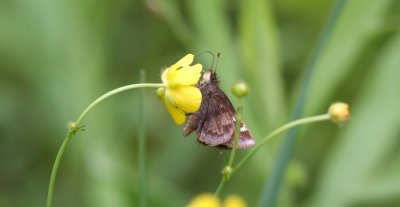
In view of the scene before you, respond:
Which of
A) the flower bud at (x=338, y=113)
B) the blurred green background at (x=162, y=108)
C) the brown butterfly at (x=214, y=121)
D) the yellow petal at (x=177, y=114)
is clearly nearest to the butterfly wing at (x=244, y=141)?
the brown butterfly at (x=214, y=121)

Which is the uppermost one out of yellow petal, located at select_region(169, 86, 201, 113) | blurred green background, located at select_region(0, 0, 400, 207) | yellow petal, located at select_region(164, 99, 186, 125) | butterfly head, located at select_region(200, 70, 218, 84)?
blurred green background, located at select_region(0, 0, 400, 207)

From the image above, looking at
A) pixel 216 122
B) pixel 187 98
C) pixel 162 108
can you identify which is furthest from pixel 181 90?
pixel 162 108

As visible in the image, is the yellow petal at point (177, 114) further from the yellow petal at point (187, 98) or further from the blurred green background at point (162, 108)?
the blurred green background at point (162, 108)

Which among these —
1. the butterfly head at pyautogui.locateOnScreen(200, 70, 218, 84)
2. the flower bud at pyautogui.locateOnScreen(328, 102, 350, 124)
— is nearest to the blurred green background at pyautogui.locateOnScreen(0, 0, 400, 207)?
the butterfly head at pyautogui.locateOnScreen(200, 70, 218, 84)

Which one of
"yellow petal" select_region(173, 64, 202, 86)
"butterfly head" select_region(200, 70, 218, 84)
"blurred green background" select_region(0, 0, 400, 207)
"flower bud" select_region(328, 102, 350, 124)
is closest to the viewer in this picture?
"flower bud" select_region(328, 102, 350, 124)

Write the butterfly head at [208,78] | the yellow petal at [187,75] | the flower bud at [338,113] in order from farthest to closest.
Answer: the butterfly head at [208,78] < the yellow petal at [187,75] < the flower bud at [338,113]

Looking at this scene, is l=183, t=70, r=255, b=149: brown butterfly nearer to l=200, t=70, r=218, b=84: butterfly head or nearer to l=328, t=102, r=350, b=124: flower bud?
l=200, t=70, r=218, b=84: butterfly head

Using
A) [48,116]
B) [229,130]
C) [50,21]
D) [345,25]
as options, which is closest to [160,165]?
[48,116]

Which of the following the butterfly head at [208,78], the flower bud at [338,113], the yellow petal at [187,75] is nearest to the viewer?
the flower bud at [338,113]
